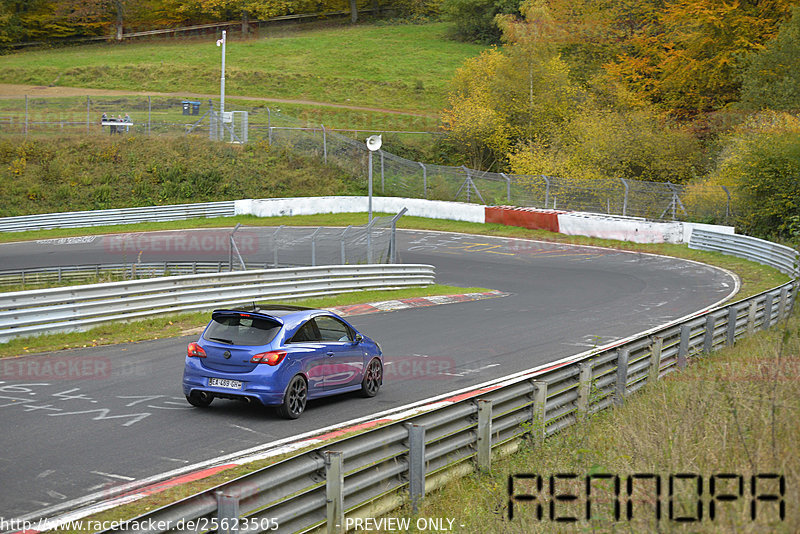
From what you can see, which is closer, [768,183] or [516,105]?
[768,183]

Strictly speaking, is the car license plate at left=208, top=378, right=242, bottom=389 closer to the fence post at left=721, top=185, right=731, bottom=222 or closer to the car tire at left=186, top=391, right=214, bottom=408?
the car tire at left=186, top=391, right=214, bottom=408

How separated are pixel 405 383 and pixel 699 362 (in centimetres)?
495

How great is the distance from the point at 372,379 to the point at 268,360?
2434 millimetres

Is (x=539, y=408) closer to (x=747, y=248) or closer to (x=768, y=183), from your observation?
(x=747, y=248)

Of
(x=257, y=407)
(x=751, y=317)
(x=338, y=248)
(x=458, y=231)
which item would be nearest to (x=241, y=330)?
(x=257, y=407)

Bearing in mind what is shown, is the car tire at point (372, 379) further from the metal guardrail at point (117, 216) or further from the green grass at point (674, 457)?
the metal guardrail at point (117, 216)

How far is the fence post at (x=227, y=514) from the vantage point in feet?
18.0

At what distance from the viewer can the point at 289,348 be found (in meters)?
11.3

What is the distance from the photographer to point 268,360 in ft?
36.3

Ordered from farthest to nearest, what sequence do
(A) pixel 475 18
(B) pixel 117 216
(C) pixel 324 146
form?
(A) pixel 475 18
(C) pixel 324 146
(B) pixel 117 216

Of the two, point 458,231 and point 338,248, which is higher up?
point 338,248

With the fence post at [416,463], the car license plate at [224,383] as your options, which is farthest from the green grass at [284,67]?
the fence post at [416,463]

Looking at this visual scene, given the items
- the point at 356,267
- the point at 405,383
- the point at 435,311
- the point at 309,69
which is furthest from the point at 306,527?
the point at 309,69

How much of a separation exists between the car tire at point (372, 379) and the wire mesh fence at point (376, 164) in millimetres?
27468
